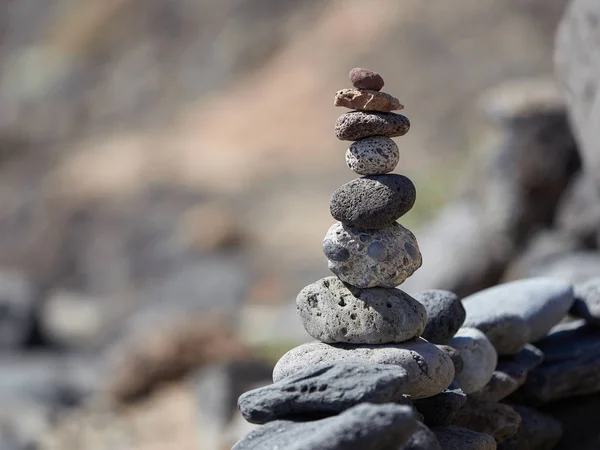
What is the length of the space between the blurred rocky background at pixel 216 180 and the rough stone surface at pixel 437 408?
8.81 ft

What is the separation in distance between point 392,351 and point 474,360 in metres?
0.69

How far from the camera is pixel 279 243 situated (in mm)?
18047

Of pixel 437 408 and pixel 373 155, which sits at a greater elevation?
pixel 373 155

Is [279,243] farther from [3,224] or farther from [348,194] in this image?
[348,194]

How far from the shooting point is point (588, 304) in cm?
426

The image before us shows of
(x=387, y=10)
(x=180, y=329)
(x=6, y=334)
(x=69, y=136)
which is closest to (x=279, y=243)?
(x=6, y=334)

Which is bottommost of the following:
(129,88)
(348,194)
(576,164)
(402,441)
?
(402,441)

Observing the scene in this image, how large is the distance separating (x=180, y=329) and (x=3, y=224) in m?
14.3

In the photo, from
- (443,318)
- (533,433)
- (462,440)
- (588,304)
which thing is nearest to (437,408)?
(462,440)

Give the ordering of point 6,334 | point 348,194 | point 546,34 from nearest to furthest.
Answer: point 348,194 → point 6,334 → point 546,34

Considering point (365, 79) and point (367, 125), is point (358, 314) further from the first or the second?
point (365, 79)

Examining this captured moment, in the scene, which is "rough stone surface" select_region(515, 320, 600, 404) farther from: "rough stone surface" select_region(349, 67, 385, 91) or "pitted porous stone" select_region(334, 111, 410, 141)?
"rough stone surface" select_region(349, 67, 385, 91)

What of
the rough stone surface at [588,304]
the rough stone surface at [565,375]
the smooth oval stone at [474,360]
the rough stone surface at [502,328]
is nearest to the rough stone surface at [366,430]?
the smooth oval stone at [474,360]

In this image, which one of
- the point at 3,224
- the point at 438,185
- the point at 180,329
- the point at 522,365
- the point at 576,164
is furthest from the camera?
the point at 3,224
